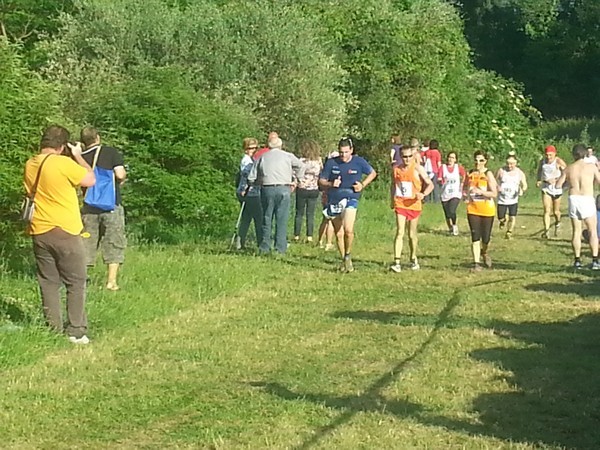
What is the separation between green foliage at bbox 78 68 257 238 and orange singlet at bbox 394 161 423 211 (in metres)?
3.09

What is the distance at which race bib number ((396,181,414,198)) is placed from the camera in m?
14.2

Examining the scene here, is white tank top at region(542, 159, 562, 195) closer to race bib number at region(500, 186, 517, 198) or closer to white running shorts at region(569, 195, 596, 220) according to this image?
race bib number at region(500, 186, 517, 198)

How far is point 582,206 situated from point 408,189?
2426 millimetres

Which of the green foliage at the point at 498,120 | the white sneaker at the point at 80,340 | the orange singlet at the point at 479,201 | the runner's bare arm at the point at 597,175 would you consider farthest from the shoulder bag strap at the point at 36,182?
the green foliage at the point at 498,120

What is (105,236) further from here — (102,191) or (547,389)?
(547,389)

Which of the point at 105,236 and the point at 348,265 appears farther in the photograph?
the point at 348,265

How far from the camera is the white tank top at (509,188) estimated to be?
19500 mm

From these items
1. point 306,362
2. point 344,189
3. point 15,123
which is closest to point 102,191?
point 15,123

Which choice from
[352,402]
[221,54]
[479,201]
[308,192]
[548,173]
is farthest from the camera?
[221,54]

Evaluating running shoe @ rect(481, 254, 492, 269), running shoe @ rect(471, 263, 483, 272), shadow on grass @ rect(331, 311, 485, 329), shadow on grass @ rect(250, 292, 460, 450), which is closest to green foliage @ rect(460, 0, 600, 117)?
running shoe @ rect(481, 254, 492, 269)

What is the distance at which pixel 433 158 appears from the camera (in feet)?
73.3

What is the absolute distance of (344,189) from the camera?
1388cm

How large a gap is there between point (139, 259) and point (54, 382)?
5.84 meters

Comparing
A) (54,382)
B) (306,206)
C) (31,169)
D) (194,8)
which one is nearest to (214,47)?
(194,8)
